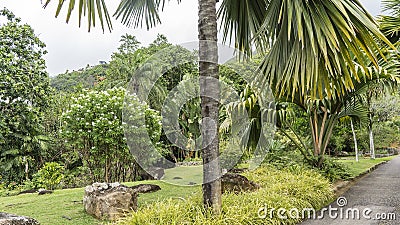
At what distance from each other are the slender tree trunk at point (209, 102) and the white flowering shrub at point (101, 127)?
5.38 metres

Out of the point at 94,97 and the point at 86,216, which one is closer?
the point at 86,216

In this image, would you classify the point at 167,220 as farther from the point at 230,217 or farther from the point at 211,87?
the point at 211,87

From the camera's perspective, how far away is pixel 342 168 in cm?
885

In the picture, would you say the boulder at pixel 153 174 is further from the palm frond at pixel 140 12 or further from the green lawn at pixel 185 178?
the palm frond at pixel 140 12

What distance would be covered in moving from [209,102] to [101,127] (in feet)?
18.5

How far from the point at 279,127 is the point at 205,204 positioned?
433 cm

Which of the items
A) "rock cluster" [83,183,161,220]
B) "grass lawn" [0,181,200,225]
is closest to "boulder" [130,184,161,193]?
"grass lawn" [0,181,200,225]

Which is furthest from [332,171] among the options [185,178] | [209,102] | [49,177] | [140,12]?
[49,177]

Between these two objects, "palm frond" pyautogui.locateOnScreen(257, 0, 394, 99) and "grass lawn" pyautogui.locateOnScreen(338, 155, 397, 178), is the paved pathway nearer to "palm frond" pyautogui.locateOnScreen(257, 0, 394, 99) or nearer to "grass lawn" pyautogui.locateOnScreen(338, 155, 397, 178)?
"grass lawn" pyautogui.locateOnScreen(338, 155, 397, 178)

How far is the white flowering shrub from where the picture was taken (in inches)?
362

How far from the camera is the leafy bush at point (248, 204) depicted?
3914mm

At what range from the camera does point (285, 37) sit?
3.83 metres

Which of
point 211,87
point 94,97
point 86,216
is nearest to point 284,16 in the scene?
point 211,87

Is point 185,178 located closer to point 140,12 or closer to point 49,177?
point 49,177
